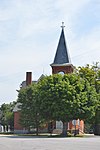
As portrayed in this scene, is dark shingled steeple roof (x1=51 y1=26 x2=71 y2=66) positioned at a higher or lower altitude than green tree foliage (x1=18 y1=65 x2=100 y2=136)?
higher

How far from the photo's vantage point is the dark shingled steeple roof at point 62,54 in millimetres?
78500

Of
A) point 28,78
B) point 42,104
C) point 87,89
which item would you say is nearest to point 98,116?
point 87,89

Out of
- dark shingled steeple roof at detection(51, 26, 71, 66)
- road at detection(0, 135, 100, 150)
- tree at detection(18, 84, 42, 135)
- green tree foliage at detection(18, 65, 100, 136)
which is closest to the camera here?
road at detection(0, 135, 100, 150)

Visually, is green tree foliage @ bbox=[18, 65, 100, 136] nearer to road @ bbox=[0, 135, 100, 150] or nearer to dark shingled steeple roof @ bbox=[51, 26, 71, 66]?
road @ bbox=[0, 135, 100, 150]

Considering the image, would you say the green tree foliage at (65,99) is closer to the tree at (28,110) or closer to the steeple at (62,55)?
the tree at (28,110)

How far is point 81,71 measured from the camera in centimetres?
6512

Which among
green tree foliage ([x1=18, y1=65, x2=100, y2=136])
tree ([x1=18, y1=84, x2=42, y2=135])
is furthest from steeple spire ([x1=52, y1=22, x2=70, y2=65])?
green tree foliage ([x1=18, y1=65, x2=100, y2=136])

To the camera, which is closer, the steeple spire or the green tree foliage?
the green tree foliage

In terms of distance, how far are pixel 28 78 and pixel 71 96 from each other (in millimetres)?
32896

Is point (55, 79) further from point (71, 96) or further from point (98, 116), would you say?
point (98, 116)

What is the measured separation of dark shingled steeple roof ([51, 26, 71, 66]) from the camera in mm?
78500

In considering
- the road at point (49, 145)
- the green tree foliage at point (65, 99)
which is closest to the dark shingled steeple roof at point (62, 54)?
the green tree foliage at point (65, 99)

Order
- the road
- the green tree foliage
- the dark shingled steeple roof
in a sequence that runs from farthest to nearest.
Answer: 1. the dark shingled steeple roof
2. the green tree foliage
3. the road

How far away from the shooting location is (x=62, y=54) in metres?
78.6
